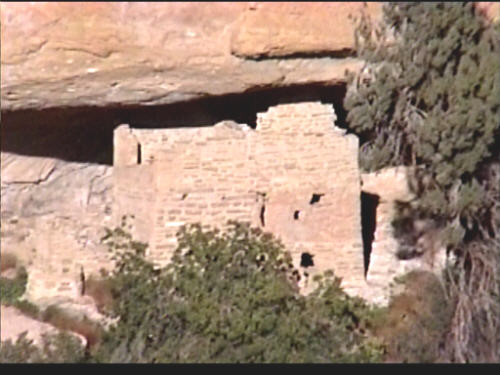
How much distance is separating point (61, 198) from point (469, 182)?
365cm

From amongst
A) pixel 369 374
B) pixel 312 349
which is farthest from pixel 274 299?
pixel 369 374

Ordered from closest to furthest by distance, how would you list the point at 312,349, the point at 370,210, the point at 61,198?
the point at 312,349, the point at 370,210, the point at 61,198

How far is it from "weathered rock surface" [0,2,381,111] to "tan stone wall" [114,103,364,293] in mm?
364

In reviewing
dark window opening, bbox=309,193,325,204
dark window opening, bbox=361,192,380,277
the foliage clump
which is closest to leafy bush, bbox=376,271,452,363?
the foliage clump

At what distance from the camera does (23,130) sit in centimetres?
1055

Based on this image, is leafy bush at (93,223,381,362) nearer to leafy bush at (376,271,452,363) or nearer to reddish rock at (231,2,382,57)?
leafy bush at (376,271,452,363)

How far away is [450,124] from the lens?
8812 mm

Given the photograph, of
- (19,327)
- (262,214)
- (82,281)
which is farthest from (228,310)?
(19,327)

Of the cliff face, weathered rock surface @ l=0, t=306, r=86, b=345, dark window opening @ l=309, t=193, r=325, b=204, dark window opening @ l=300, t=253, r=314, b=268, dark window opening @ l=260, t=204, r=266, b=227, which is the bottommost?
weathered rock surface @ l=0, t=306, r=86, b=345

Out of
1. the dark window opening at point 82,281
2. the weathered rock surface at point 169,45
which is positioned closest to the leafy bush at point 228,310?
the dark window opening at point 82,281

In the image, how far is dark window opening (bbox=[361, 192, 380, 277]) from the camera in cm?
967

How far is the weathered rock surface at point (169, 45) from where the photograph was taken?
8.86 m

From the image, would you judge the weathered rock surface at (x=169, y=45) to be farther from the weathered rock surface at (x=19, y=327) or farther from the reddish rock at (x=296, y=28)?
the weathered rock surface at (x=19, y=327)

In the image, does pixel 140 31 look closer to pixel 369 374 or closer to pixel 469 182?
pixel 469 182
